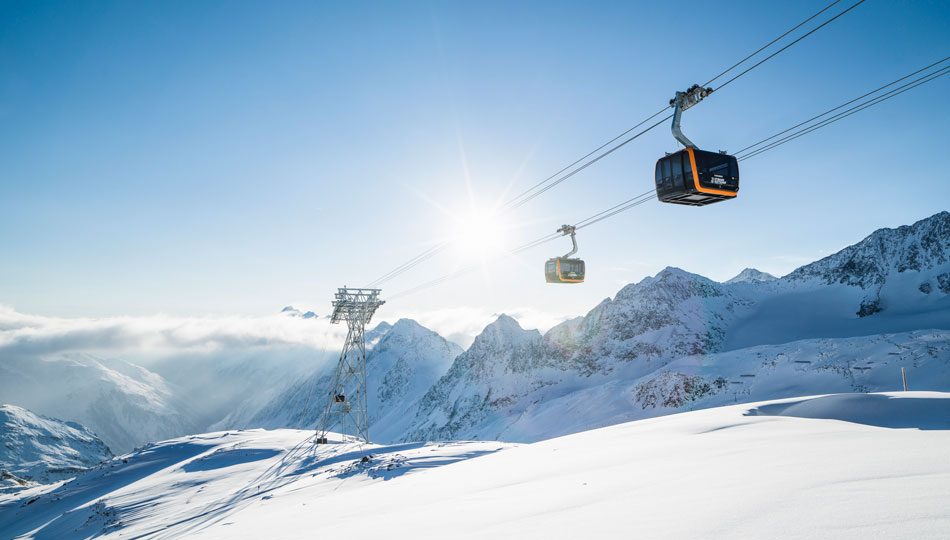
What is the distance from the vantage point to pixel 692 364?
230 ft

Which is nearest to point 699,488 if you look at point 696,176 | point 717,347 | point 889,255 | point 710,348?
point 696,176

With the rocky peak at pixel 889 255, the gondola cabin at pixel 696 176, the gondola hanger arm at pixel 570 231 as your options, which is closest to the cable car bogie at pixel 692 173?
the gondola cabin at pixel 696 176

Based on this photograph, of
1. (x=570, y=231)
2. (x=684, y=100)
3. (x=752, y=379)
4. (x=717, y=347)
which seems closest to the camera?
(x=684, y=100)

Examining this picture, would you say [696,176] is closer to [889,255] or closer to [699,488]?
[699,488]

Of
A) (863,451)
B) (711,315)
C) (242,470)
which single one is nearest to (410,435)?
(711,315)

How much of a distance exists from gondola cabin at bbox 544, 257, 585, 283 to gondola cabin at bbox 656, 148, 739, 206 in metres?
6.57

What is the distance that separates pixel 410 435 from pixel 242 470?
151239 mm

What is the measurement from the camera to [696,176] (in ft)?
38.4

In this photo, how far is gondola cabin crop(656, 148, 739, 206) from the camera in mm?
11797

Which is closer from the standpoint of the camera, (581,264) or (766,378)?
(581,264)

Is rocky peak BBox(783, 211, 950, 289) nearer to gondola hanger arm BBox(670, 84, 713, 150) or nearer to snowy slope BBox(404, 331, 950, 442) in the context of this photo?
snowy slope BBox(404, 331, 950, 442)

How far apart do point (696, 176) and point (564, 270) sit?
7.85m

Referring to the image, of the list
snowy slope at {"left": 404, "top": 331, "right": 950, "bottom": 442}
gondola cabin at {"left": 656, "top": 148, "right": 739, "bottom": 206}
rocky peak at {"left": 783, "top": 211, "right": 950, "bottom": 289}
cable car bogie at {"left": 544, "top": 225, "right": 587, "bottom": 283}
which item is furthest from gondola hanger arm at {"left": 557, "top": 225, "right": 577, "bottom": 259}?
rocky peak at {"left": 783, "top": 211, "right": 950, "bottom": 289}

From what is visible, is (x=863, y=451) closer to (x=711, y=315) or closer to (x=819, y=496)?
(x=819, y=496)
